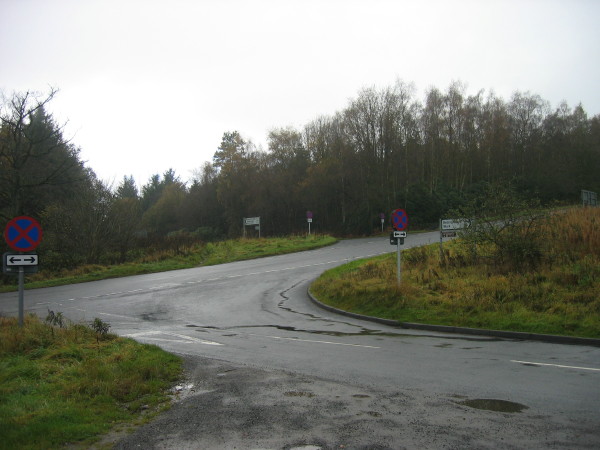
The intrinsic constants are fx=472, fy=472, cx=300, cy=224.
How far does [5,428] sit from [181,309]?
43.6ft

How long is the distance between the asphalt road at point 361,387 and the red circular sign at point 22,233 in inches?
139

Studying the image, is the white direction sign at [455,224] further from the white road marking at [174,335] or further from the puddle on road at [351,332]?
the white road marking at [174,335]

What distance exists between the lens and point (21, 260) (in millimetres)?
10828

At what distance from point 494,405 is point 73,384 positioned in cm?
571

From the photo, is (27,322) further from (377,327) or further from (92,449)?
(377,327)

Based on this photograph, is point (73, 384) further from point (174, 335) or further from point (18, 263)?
point (174, 335)

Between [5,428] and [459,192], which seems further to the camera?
[459,192]

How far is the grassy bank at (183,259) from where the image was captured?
97.3 ft

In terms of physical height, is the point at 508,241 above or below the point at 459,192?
below

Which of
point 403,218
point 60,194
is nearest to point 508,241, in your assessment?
point 403,218

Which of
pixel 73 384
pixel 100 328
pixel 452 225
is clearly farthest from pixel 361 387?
pixel 452 225

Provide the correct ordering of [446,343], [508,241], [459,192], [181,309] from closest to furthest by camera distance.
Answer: [446,343] → [508,241] → [181,309] → [459,192]

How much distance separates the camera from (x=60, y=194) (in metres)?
41.1

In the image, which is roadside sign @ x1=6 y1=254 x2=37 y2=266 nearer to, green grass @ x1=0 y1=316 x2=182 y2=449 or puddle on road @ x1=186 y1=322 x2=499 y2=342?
green grass @ x1=0 y1=316 x2=182 y2=449
